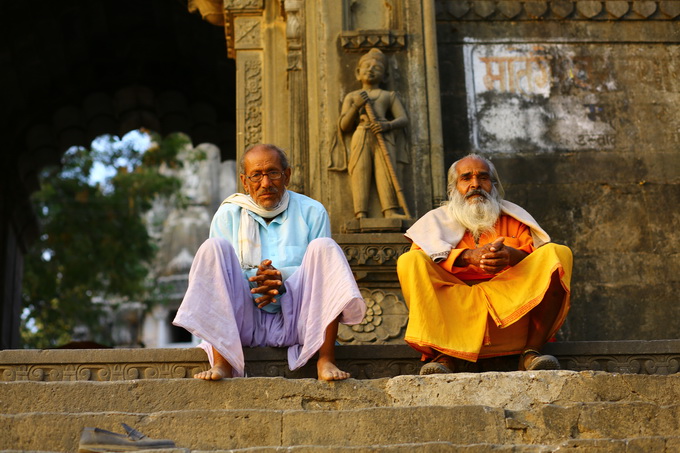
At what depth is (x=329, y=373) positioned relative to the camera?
6.18 m

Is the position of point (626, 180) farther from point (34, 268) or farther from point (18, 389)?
point (34, 268)

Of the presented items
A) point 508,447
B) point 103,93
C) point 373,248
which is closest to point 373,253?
point 373,248

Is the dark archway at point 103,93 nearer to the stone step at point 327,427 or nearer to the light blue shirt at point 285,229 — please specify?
the light blue shirt at point 285,229

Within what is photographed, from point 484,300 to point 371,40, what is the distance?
3751 millimetres

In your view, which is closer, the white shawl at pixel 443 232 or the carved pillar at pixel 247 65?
the white shawl at pixel 443 232

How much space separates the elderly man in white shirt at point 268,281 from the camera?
21.2ft

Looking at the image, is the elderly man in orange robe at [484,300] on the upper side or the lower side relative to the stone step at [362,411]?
upper

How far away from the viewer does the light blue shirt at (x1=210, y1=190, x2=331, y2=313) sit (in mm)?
7168

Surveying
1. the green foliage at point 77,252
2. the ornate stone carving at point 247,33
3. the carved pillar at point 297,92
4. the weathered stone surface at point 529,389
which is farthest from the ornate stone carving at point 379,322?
the green foliage at point 77,252

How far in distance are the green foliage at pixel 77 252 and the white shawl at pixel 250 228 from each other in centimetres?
1427

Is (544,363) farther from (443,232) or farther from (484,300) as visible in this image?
(443,232)

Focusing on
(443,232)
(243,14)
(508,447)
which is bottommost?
(508,447)

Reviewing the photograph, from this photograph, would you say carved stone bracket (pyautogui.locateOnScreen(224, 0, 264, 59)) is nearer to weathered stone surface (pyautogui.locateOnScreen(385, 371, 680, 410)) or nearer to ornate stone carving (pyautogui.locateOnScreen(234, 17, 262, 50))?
ornate stone carving (pyautogui.locateOnScreen(234, 17, 262, 50))

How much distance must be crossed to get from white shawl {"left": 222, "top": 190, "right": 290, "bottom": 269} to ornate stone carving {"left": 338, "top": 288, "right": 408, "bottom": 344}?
1.80 meters
